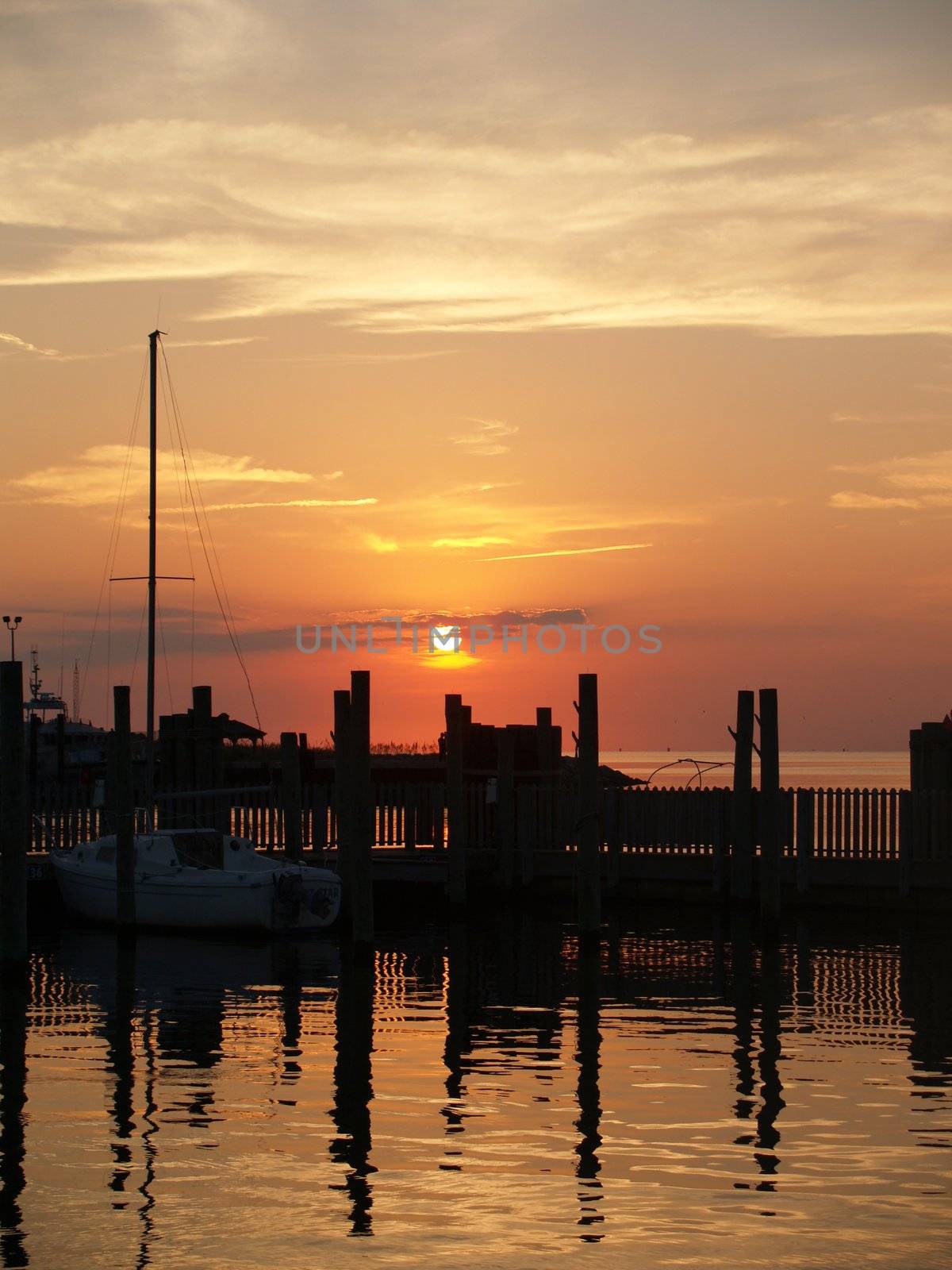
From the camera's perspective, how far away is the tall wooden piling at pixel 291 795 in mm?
33406

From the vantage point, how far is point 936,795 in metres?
29.7

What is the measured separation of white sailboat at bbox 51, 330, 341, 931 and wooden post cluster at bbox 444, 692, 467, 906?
2.64 meters

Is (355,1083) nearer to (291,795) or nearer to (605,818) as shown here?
(605,818)

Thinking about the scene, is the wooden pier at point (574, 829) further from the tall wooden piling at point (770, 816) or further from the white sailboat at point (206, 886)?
the white sailboat at point (206, 886)

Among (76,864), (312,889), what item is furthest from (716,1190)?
(76,864)

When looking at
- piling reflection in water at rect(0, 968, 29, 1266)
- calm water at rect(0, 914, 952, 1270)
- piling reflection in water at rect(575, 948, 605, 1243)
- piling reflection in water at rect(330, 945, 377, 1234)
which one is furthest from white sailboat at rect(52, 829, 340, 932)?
piling reflection in water at rect(0, 968, 29, 1266)

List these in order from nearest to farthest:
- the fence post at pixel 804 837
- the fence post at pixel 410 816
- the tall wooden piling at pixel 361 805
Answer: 1. the tall wooden piling at pixel 361 805
2. the fence post at pixel 804 837
3. the fence post at pixel 410 816

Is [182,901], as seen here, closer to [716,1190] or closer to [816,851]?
[816,851]

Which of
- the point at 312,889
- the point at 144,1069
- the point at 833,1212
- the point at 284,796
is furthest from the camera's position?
the point at 284,796

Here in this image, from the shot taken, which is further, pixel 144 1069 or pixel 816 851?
pixel 816 851

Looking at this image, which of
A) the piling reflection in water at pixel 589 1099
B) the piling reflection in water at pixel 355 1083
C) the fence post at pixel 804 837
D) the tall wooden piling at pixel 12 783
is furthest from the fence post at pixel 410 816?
the tall wooden piling at pixel 12 783

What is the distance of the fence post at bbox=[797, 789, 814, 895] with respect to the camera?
100 ft

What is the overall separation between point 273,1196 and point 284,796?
22.2m

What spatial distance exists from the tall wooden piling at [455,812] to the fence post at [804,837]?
21.1 ft
